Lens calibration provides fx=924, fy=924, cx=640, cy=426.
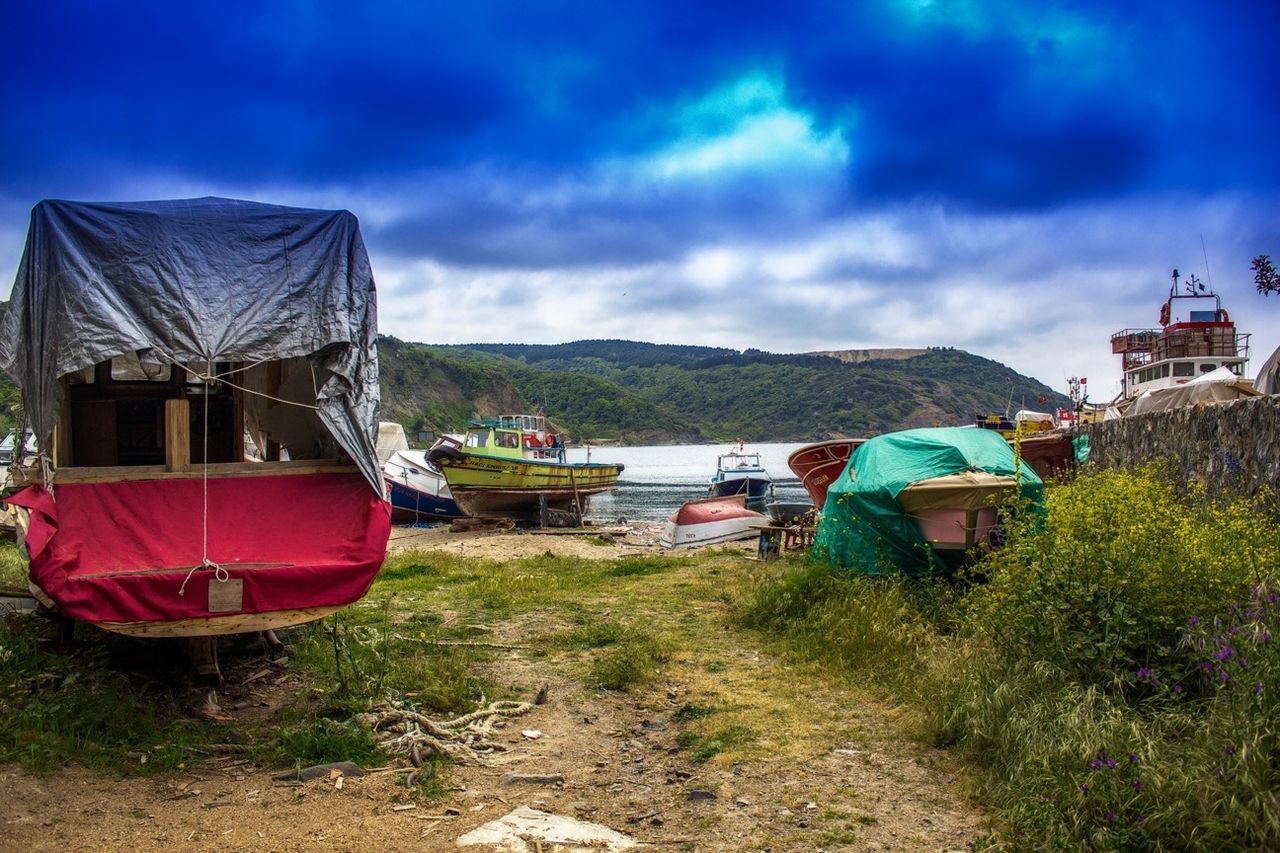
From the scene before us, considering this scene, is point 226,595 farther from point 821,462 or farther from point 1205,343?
point 1205,343

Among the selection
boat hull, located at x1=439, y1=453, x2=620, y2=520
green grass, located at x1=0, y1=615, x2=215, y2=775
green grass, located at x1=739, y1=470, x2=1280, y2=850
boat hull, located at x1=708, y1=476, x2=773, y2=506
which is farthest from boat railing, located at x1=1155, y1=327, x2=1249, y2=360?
green grass, located at x1=0, y1=615, x2=215, y2=775

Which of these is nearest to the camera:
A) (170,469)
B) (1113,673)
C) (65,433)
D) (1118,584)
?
(1113,673)

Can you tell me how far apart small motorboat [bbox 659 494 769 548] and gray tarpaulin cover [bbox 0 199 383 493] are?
15.7 metres

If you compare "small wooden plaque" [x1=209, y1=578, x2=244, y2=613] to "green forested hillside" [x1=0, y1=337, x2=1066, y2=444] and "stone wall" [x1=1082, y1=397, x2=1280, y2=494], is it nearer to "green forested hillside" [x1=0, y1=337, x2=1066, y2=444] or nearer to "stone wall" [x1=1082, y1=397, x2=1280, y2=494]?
"stone wall" [x1=1082, y1=397, x2=1280, y2=494]

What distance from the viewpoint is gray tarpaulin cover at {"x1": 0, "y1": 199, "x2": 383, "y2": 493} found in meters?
6.53

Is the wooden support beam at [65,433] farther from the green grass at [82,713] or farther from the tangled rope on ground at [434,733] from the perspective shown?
the tangled rope on ground at [434,733]

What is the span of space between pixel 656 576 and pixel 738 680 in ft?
24.0

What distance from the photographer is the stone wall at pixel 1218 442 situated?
9227 millimetres

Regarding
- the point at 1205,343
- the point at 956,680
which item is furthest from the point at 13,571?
the point at 1205,343

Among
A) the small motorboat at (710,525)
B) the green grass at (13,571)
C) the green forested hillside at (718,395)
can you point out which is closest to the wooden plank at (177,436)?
the green grass at (13,571)

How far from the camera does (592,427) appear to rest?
119 m

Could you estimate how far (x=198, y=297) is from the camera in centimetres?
690

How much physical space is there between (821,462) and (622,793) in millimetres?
16052

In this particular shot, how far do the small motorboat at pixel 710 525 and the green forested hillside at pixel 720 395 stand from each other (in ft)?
232
